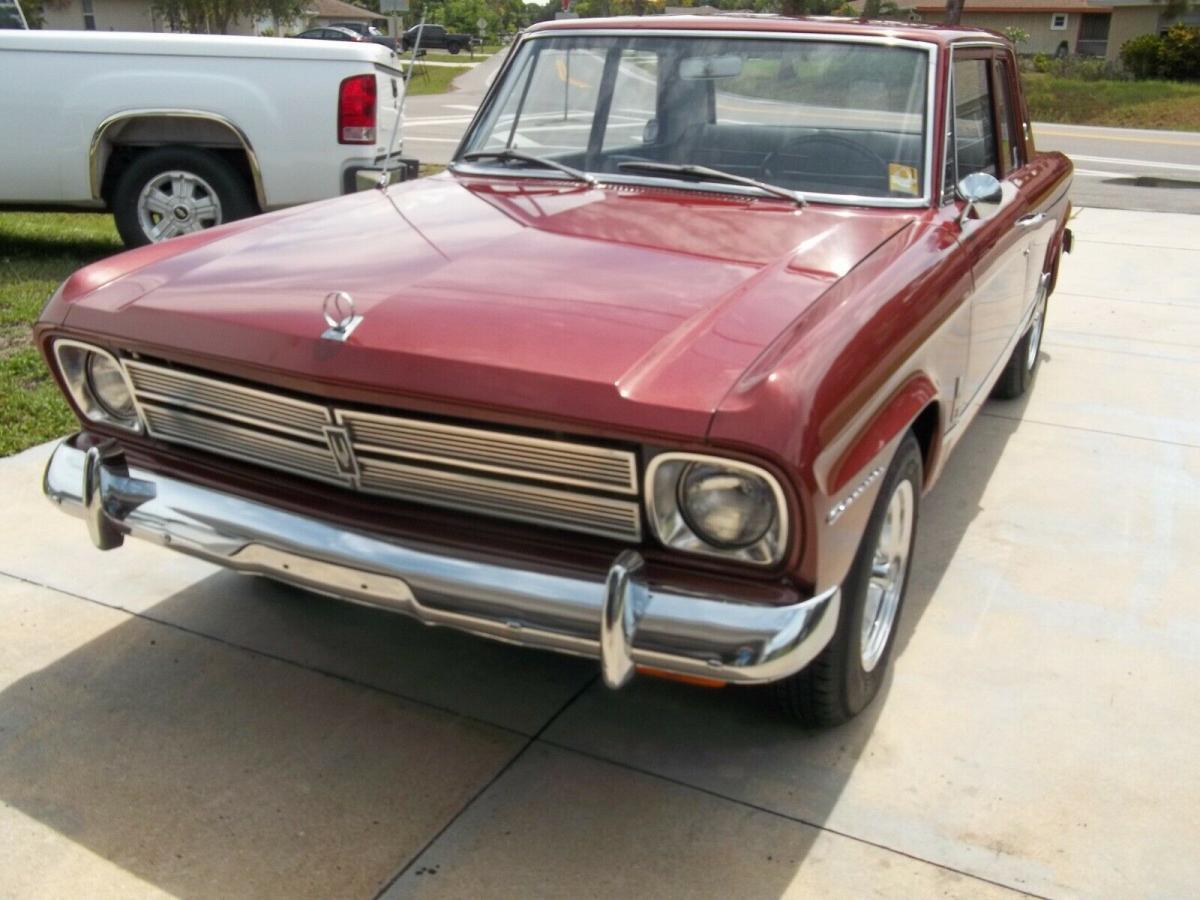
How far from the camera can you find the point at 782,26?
3887 millimetres

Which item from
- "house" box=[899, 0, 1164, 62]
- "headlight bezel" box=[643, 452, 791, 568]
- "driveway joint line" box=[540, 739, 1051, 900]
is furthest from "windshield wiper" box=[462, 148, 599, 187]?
"house" box=[899, 0, 1164, 62]

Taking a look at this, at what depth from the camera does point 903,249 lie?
3.15 m

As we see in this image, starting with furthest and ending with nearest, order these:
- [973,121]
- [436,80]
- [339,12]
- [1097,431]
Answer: [339,12] < [436,80] < [1097,431] < [973,121]

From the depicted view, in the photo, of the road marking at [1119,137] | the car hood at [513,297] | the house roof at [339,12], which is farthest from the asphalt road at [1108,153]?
the house roof at [339,12]

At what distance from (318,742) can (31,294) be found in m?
4.55

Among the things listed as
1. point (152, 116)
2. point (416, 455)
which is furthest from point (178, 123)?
point (416, 455)

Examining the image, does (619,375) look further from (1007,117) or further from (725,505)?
(1007,117)

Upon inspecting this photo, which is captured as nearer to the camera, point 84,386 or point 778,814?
point 778,814

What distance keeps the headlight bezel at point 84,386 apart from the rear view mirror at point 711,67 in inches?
76.9

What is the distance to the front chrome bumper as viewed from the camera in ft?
7.76

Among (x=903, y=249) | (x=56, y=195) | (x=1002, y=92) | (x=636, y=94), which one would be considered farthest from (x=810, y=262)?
(x=56, y=195)

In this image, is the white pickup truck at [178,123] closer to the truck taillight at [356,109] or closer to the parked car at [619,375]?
the truck taillight at [356,109]

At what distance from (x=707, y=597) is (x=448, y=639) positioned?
1.31m

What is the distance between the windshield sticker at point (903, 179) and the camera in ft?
11.6
